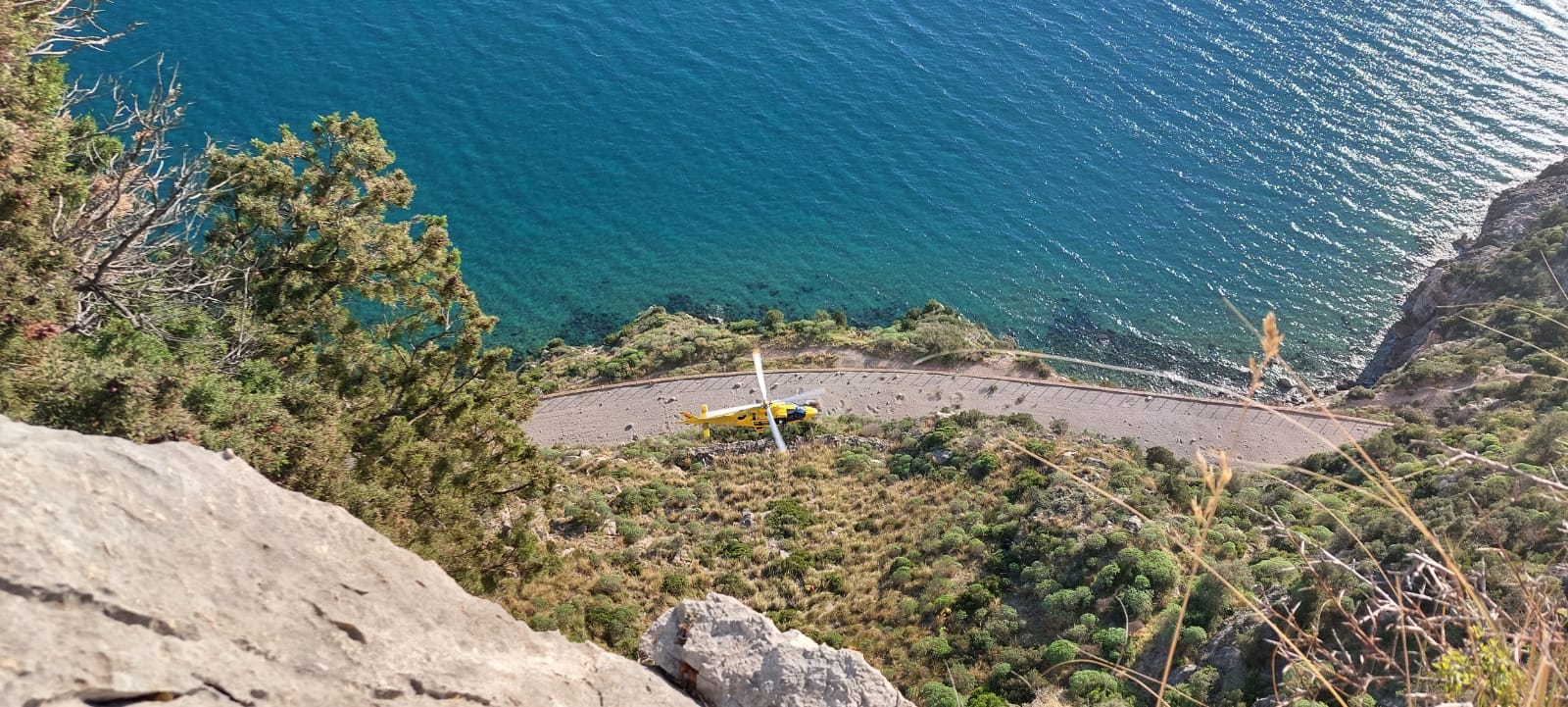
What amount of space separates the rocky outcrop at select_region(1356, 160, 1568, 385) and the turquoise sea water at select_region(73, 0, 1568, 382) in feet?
4.94

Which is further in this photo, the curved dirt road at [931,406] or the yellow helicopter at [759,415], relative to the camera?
the curved dirt road at [931,406]

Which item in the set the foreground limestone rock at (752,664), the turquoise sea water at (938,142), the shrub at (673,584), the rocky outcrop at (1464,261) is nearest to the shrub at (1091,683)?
the foreground limestone rock at (752,664)

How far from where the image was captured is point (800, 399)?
52062 millimetres

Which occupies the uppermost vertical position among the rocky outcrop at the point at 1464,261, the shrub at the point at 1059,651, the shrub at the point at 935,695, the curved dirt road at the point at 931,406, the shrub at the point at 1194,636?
the rocky outcrop at the point at 1464,261

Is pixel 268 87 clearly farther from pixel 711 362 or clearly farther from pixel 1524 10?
pixel 1524 10

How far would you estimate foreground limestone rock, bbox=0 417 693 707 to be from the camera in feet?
27.8

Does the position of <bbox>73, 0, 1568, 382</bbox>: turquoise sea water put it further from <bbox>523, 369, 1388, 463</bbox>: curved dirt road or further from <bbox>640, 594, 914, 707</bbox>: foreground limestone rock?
<bbox>640, 594, 914, 707</bbox>: foreground limestone rock

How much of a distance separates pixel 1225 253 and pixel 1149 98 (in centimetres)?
2184

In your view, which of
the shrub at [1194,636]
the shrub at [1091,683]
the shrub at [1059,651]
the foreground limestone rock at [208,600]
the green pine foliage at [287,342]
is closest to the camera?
the foreground limestone rock at [208,600]

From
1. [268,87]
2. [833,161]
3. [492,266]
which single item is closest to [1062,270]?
[833,161]

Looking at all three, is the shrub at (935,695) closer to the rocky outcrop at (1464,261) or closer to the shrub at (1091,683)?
the shrub at (1091,683)

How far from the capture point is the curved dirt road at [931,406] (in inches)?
2114

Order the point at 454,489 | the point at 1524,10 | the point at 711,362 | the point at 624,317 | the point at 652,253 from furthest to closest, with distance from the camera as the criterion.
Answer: the point at 1524,10
the point at 652,253
the point at 624,317
the point at 711,362
the point at 454,489

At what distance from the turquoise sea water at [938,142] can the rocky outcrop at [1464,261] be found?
151cm
